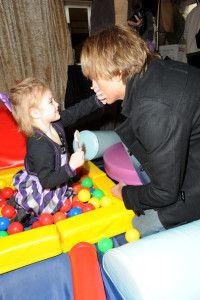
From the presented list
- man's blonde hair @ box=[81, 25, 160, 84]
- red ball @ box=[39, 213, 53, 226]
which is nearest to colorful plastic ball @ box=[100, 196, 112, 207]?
red ball @ box=[39, 213, 53, 226]

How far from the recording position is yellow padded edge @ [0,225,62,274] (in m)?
0.98

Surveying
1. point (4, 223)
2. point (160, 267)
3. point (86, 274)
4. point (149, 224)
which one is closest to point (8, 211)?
point (4, 223)

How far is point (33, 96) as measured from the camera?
1.12 meters

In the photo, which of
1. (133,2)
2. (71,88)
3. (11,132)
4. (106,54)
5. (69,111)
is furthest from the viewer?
(71,88)

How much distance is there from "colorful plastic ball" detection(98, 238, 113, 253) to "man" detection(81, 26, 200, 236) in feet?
0.73

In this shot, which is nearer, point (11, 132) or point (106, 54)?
point (106, 54)

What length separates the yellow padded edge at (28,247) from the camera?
3.20ft

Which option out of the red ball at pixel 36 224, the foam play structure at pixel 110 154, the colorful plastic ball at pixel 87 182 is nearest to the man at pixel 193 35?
the foam play structure at pixel 110 154

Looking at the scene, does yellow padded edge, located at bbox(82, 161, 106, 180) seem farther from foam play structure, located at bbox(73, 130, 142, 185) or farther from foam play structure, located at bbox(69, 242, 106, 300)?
foam play structure, located at bbox(69, 242, 106, 300)

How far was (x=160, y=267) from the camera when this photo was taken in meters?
0.74

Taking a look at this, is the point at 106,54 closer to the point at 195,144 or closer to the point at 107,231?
the point at 195,144

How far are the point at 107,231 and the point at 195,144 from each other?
0.61 m

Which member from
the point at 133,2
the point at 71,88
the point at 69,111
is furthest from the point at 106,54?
the point at 71,88

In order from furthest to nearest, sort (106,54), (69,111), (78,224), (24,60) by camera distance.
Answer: (24,60), (69,111), (78,224), (106,54)
